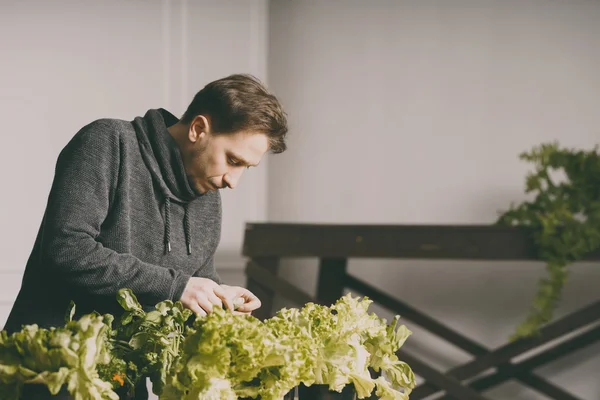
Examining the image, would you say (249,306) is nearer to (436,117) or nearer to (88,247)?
(88,247)

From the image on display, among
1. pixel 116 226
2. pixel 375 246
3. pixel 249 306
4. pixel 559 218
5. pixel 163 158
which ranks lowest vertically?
pixel 375 246

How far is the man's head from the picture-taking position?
1436 mm

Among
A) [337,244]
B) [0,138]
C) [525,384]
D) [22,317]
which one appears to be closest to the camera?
[22,317]

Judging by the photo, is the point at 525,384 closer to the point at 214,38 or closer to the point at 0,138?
the point at 214,38

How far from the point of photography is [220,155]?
4.81ft

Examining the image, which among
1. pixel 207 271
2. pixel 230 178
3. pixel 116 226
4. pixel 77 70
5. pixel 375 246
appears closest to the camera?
pixel 116 226

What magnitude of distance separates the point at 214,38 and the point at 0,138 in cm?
96

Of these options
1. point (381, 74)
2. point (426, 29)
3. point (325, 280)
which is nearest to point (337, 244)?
point (325, 280)

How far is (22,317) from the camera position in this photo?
141cm

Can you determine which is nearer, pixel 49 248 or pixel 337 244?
pixel 49 248

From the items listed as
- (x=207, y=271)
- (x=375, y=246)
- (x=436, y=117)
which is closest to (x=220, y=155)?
(x=207, y=271)

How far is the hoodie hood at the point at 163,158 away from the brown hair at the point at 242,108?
0.09 m

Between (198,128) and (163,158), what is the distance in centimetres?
9

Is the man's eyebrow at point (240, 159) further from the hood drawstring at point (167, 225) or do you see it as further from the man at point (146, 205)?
the hood drawstring at point (167, 225)
